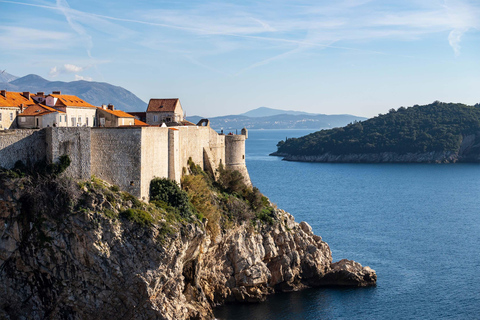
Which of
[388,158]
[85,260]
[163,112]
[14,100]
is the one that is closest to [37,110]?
[14,100]

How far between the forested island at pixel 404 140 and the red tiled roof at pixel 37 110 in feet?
403

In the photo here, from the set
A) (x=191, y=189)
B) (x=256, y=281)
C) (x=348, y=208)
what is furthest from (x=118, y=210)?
(x=348, y=208)

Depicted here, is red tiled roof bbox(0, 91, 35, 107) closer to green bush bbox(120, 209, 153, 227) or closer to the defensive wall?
the defensive wall

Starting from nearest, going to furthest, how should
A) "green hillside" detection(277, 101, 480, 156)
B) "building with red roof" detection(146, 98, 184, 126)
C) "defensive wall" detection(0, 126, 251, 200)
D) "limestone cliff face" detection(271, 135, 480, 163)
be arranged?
"defensive wall" detection(0, 126, 251, 200)
"building with red roof" detection(146, 98, 184, 126)
"limestone cliff face" detection(271, 135, 480, 163)
"green hillside" detection(277, 101, 480, 156)

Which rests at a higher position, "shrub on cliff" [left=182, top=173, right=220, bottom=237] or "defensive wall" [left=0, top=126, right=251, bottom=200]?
"defensive wall" [left=0, top=126, right=251, bottom=200]

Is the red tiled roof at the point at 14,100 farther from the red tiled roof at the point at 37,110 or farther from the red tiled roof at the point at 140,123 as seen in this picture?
the red tiled roof at the point at 140,123

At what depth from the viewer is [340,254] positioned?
57250 mm

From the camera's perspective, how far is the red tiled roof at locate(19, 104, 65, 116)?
39.8m

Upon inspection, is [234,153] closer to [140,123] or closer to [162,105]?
[162,105]

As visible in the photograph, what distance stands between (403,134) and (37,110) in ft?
425

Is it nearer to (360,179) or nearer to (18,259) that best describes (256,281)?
(18,259)

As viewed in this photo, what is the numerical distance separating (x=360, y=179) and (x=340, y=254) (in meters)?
62.4

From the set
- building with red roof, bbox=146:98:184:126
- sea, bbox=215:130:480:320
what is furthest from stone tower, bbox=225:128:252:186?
sea, bbox=215:130:480:320

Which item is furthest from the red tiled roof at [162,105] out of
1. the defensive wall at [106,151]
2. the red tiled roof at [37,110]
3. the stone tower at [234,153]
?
the red tiled roof at [37,110]
